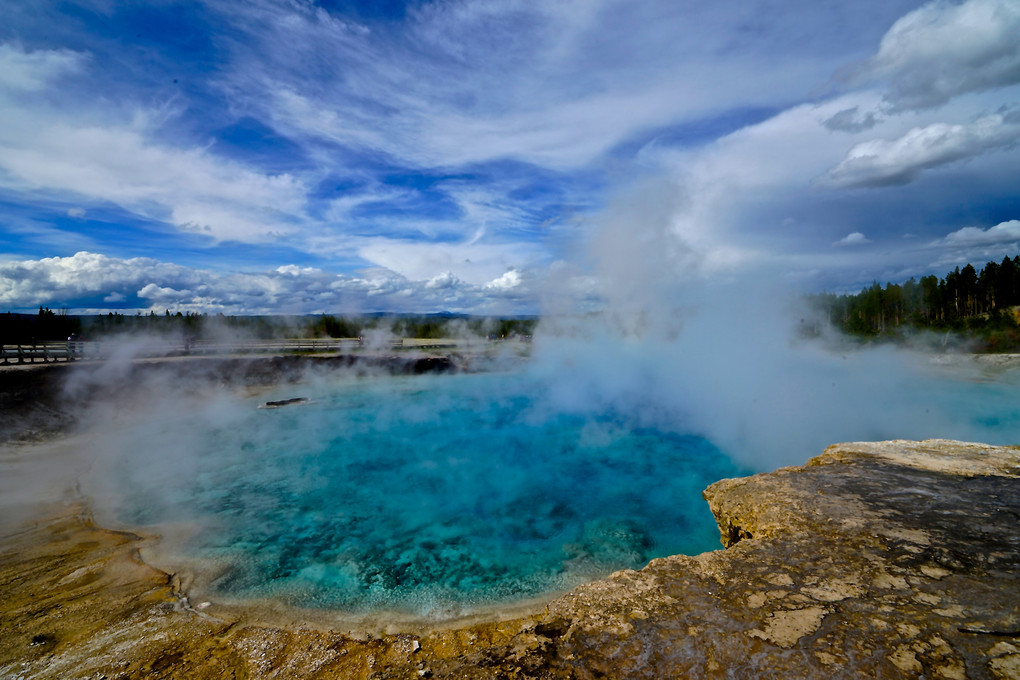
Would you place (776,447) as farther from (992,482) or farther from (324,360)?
(324,360)

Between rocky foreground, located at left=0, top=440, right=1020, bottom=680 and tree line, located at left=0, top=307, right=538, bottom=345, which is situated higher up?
tree line, located at left=0, top=307, right=538, bottom=345

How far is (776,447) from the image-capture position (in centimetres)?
996

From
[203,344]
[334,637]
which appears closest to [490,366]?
[203,344]

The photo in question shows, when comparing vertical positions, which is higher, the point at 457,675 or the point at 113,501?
the point at 457,675

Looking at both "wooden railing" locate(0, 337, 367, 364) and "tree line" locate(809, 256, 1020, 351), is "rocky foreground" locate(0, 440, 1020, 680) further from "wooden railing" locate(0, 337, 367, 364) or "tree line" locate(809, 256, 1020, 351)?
"tree line" locate(809, 256, 1020, 351)

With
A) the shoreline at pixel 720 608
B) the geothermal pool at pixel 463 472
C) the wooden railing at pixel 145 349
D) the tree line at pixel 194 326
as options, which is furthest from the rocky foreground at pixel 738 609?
the tree line at pixel 194 326

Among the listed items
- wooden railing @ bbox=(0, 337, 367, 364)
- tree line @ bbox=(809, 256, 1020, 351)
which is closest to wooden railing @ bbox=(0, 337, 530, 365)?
wooden railing @ bbox=(0, 337, 367, 364)

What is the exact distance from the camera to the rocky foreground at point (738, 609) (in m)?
2.48

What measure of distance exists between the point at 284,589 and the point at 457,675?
4.06m

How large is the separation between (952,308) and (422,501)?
59.8 metres

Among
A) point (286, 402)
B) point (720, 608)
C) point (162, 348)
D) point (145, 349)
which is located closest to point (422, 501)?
point (720, 608)

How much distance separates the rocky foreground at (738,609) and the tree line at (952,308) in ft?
110

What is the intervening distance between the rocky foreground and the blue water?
36.9 inches

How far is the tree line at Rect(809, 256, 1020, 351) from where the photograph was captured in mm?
30750
